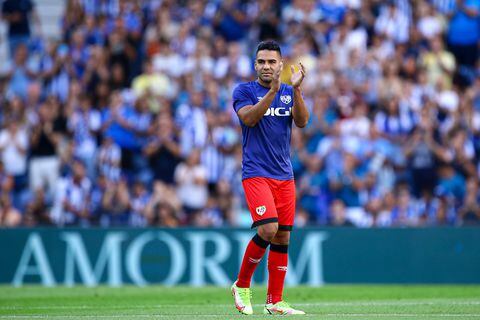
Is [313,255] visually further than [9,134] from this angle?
No

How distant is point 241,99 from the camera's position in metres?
11.2

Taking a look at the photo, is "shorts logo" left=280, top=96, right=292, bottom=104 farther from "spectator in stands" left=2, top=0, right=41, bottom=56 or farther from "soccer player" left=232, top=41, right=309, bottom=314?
"spectator in stands" left=2, top=0, right=41, bottom=56

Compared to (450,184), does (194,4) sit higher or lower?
higher

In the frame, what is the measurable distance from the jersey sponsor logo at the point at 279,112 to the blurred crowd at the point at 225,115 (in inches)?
322

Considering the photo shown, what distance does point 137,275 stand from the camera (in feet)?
63.8

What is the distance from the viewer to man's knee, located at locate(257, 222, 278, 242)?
10977 mm

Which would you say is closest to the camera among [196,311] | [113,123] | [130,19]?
[196,311]

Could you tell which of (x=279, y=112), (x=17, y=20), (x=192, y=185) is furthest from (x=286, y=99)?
(x=17, y=20)

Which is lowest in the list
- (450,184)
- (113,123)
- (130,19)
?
(450,184)

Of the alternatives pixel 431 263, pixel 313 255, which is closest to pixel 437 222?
pixel 431 263

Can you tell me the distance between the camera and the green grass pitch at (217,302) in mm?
11453

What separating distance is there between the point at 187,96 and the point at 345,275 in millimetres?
4537

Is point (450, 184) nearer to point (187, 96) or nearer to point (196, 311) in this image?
point (187, 96)

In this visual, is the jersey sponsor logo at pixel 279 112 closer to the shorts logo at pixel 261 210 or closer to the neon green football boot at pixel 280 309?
the shorts logo at pixel 261 210
